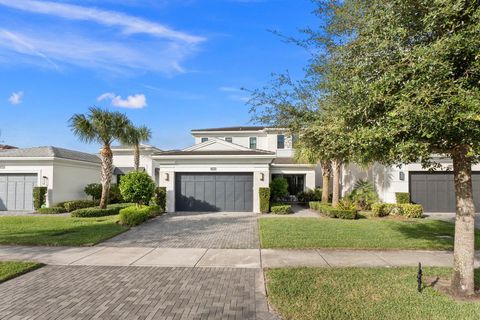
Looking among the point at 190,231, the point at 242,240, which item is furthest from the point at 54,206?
the point at 242,240

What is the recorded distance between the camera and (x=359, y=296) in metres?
5.91

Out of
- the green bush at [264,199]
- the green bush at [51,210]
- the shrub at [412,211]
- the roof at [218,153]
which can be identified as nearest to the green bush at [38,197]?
the green bush at [51,210]

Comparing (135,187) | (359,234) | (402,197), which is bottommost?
(359,234)

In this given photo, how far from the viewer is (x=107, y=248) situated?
33.8ft

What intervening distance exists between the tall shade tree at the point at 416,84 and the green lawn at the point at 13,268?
298 inches

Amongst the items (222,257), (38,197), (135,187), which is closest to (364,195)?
(135,187)

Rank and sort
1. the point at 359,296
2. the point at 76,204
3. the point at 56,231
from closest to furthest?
the point at 359,296, the point at 56,231, the point at 76,204

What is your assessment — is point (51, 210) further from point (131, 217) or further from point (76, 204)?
point (131, 217)

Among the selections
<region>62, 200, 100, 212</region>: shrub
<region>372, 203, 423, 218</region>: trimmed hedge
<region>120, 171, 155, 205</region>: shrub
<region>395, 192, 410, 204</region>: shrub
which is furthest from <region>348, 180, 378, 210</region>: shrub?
<region>62, 200, 100, 212</region>: shrub

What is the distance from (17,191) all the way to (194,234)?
16.4m

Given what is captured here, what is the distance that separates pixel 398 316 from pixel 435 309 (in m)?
0.74

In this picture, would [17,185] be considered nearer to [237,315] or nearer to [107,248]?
[107,248]

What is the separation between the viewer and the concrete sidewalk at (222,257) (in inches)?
329

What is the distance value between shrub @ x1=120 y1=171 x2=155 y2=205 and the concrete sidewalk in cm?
718
